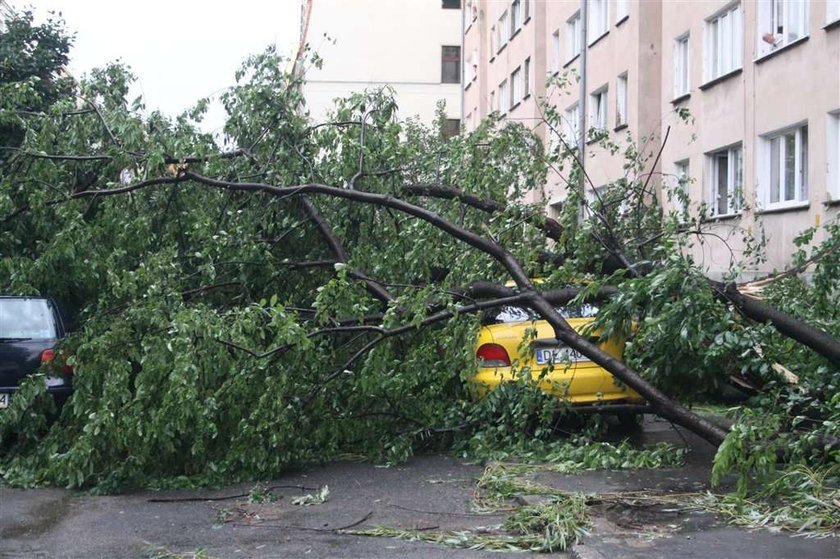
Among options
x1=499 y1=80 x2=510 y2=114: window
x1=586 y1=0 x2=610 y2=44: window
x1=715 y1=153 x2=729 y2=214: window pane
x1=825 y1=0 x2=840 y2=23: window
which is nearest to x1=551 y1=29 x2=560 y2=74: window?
x1=586 y1=0 x2=610 y2=44: window

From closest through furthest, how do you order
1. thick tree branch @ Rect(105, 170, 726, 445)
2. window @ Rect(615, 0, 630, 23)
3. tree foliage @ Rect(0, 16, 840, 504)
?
thick tree branch @ Rect(105, 170, 726, 445), tree foliage @ Rect(0, 16, 840, 504), window @ Rect(615, 0, 630, 23)

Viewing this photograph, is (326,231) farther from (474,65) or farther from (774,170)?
(474,65)

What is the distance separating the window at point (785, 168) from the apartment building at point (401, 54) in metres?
Answer: 34.2

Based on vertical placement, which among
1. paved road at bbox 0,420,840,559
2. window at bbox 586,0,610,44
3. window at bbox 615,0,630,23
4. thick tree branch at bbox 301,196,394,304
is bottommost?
paved road at bbox 0,420,840,559

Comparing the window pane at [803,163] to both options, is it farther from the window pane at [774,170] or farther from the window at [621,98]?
the window at [621,98]

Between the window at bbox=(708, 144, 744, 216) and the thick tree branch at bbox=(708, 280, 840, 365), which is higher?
the window at bbox=(708, 144, 744, 216)

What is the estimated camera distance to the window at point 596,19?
26172 mm

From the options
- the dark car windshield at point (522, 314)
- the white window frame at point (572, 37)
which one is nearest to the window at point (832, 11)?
the dark car windshield at point (522, 314)

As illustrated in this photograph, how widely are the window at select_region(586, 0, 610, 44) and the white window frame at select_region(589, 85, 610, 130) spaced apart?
1.43 metres

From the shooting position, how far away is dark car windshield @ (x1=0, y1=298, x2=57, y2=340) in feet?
30.3

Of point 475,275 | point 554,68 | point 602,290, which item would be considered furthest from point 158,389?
point 554,68

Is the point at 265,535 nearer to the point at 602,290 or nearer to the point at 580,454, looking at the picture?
the point at 580,454

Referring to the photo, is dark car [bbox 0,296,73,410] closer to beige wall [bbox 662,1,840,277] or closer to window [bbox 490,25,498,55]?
beige wall [bbox 662,1,840,277]

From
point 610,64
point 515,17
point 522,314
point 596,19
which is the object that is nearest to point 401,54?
point 515,17
